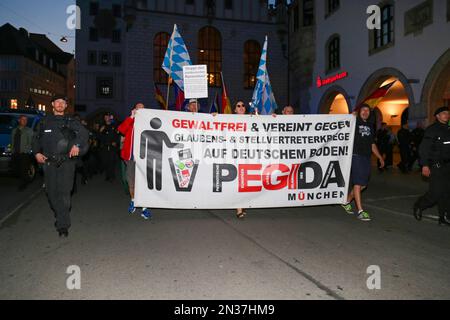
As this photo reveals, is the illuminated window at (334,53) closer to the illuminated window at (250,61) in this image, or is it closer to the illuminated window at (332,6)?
the illuminated window at (332,6)

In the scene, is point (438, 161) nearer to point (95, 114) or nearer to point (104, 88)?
point (95, 114)

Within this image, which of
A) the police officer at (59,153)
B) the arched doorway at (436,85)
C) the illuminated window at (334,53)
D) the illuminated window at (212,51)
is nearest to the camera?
the police officer at (59,153)

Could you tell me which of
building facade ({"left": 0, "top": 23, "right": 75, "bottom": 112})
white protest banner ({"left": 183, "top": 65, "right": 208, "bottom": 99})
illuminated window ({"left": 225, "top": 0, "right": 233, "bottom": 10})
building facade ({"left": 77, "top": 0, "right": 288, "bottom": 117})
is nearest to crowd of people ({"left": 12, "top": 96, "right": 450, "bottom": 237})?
white protest banner ({"left": 183, "top": 65, "right": 208, "bottom": 99})

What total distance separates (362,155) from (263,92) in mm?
4074

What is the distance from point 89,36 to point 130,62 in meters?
10.1

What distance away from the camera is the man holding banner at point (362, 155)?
657 centimetres

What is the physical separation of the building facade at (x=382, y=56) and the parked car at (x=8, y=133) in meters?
12.3

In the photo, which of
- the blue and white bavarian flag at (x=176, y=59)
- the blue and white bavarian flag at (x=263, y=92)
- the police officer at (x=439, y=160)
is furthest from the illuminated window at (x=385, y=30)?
the police officer at (x=439, y=160)

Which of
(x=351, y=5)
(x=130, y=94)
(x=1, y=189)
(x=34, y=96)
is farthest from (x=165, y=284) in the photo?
(x=34, y=96)

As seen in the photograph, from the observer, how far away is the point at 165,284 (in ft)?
11.7

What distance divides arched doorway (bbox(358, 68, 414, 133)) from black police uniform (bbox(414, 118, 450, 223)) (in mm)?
8014

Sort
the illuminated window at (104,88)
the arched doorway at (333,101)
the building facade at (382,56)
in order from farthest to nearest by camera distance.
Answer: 1. the illuminated window at (104,88)
2. the arched doorway at (333,101)
3. the building facade at (382,56)

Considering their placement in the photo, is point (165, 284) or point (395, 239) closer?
point (165, 284)
